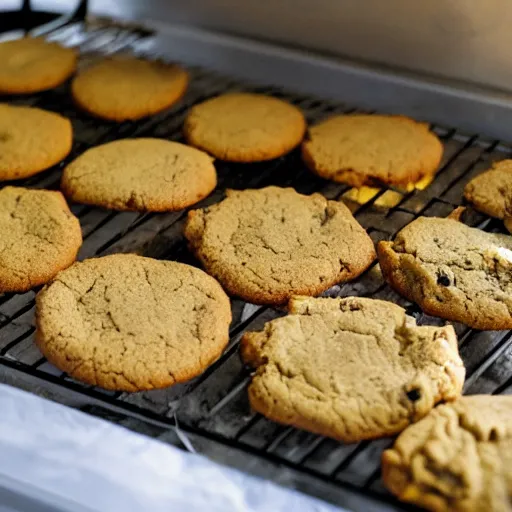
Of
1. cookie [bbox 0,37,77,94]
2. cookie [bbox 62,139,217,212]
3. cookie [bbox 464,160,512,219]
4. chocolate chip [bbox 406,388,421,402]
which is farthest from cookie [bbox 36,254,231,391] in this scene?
cookie [bbox 0,37,77,94]

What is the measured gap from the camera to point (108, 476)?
1.29 metres

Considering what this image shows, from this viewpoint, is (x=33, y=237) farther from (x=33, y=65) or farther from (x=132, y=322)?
(x=33, y=65)

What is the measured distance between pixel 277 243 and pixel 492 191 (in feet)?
1.85

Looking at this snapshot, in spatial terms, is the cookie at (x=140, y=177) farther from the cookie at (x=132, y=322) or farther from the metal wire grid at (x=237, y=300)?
the cookie at (x=132, y=322)

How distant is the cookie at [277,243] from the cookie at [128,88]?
1.85ft

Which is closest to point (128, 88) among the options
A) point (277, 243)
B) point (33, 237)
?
point (33, 237)

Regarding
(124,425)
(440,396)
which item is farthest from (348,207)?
(124,425)

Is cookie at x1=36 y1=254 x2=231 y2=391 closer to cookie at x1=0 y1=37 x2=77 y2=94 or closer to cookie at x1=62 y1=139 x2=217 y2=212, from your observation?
cookie at x1=62 y1=139 x2=217 y2=212

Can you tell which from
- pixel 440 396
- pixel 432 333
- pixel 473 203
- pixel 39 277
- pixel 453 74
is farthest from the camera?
pixel 453 74

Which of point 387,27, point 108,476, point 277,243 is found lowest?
point 108,476

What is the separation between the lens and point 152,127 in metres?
2.39

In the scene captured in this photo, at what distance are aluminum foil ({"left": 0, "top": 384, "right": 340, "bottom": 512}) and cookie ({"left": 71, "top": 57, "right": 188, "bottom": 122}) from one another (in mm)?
1196

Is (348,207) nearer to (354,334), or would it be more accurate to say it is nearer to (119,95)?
(354,334)

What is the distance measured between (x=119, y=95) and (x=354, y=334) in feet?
3.97
